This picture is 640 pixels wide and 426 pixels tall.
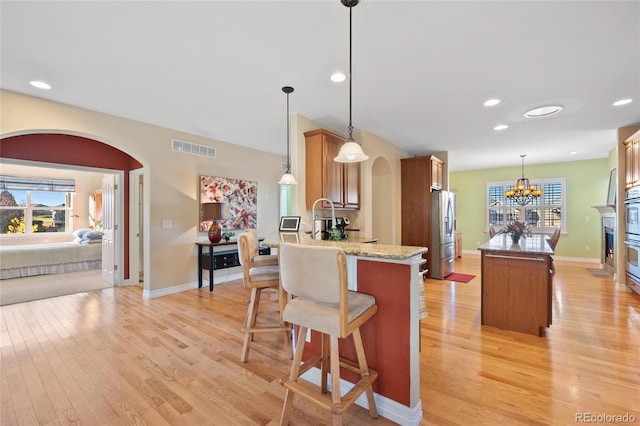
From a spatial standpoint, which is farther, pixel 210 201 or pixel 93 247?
pixel 93 247

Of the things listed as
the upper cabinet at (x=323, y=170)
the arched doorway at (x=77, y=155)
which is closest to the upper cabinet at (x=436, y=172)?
the upper cabinet at (x=323, y=170)

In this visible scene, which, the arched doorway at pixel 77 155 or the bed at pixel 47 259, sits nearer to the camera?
the arched doorway at pixel 77 155

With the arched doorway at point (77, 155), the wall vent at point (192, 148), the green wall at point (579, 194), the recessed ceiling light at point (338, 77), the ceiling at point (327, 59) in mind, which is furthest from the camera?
the green wall at point (579, 194)

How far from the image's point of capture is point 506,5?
1.76 metres

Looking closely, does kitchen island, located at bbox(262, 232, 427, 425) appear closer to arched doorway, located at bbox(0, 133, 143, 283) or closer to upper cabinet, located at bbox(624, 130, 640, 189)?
arched doorway, located at bbox(0, 133, 143, 283)

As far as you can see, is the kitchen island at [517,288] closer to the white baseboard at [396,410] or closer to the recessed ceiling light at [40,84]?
the white baseboard at [396,410]

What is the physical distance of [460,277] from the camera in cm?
538

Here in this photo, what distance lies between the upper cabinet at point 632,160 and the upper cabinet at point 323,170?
4.24m

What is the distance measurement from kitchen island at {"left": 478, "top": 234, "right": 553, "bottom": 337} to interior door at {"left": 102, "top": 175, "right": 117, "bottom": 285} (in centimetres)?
579

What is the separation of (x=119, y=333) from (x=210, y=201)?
2528 millimetres

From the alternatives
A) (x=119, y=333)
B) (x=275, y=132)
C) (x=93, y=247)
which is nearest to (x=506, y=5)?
(x=275, y=132)

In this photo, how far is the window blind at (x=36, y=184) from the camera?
21.4 feet

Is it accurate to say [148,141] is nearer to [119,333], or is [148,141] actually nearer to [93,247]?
[119,333]

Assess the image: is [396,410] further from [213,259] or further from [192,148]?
[192,148]
